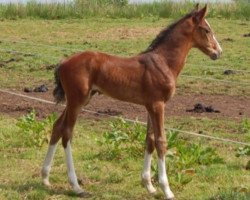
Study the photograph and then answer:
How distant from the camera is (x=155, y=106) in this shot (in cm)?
695

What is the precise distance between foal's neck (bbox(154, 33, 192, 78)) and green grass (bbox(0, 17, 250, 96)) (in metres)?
6.18

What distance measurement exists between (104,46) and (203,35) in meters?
12.0

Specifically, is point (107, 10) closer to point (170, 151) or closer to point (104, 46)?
point (104, 46)

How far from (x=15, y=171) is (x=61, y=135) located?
112 cm

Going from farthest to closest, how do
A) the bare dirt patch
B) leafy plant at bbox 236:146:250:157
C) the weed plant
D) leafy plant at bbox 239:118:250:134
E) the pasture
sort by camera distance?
1. the bare dirt patch
2. leafy plant at bbox 239:118:250:134
3. leafy plant at bbox 236:146:250:157
4. the weed plant
5. the pasture

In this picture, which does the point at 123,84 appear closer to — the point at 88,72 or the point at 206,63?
the point at 88,72

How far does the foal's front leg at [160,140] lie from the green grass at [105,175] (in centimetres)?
29

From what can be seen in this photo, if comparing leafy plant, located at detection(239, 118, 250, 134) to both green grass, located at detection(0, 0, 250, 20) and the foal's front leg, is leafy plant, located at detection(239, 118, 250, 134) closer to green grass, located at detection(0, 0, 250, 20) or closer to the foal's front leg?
the foal's front leg

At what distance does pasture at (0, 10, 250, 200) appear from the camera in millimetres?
7527

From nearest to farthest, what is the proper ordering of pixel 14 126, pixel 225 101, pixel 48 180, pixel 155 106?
pixel 155 106 < pixel 48 180 < pixel 14 126 < pixel 225 101

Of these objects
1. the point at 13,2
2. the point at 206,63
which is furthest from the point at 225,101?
the point at 13,2

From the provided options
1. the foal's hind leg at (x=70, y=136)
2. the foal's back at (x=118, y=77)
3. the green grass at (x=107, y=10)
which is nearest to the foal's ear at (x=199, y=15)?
the foal's back at (x=118, y=77)

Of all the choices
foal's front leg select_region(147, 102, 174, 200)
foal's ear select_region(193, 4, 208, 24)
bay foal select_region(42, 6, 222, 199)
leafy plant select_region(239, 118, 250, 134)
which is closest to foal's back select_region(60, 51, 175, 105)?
bay foal select_region(42, 6, 222, 199)

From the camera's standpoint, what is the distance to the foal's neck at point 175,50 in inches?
283
